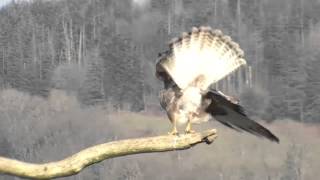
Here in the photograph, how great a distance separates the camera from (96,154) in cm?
1011

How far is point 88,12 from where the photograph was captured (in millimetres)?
150250

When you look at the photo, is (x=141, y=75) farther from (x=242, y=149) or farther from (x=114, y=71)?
(x=242, y=149)

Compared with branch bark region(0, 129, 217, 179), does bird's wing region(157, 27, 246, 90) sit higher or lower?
higher

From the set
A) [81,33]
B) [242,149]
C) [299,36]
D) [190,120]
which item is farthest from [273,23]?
[190,120]

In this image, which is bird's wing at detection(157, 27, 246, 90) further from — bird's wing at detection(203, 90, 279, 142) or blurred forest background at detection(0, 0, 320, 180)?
blurred forest background at detection(0, 0, 320, 180)

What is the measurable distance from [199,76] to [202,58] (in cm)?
34

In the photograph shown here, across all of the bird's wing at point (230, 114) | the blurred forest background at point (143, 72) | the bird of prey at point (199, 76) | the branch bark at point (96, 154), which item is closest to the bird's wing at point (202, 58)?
the bird of prey at point (199, 76)

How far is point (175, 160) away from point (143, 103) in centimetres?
2102

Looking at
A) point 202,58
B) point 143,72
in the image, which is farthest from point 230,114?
point 143,72

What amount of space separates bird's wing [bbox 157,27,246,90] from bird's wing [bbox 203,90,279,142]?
278mm

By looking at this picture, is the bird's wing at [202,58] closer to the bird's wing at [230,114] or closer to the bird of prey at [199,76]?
the bird of prey at [199,76]

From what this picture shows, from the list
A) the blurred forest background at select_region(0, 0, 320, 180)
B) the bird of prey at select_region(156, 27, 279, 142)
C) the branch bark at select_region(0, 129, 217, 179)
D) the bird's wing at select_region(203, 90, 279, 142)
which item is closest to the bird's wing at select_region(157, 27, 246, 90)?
the bird of prey at select_region(156, 27, 279, 142)

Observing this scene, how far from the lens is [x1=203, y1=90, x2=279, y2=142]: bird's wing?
12.0 m

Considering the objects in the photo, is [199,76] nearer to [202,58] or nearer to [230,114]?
[202,58]
